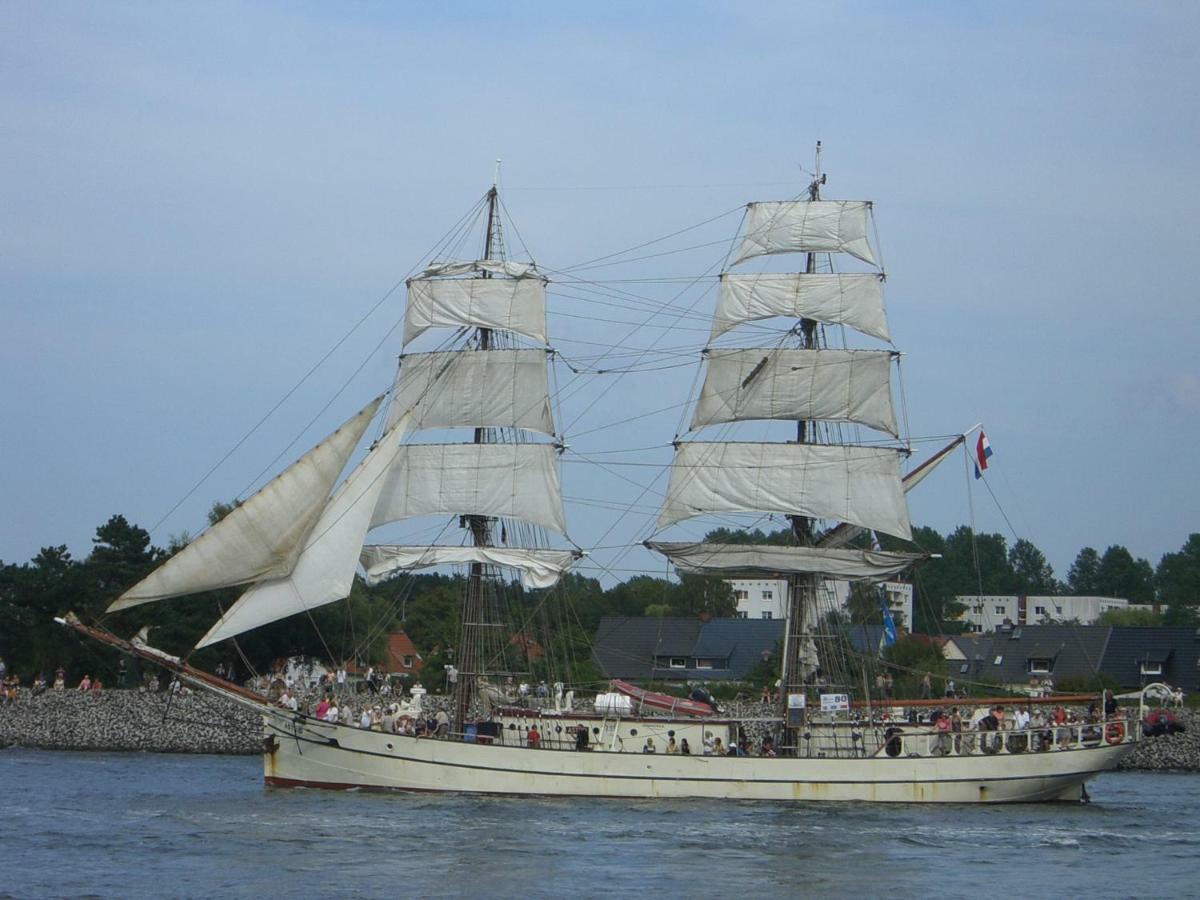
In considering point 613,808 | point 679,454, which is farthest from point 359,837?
point 679,454

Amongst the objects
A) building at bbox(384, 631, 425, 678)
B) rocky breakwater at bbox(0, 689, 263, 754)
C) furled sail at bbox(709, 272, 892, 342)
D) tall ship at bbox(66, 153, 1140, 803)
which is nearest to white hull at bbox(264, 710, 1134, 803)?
tall ship at bbox(66, 153, 1140, 803)

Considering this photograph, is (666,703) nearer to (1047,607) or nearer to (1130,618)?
(1130,618)

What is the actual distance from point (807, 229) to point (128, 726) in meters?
31.4

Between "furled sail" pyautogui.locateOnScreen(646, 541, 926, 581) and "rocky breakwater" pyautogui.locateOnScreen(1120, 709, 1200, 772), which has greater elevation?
"furled sail" pyautogui.locateOnScreen(646, 541, 926, 581)

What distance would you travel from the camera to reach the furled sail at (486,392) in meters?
56.6

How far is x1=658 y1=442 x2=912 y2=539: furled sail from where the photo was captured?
57312 millimetres

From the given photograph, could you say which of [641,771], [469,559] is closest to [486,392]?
[469,559]

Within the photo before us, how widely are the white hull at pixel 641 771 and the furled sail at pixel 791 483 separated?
31.7ft

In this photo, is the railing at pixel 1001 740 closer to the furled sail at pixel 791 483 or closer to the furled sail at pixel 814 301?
the furled sail at pixel 791 483

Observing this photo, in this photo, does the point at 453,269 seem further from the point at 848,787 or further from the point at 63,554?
the point at 63,554

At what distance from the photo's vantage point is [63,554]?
78.7 meters

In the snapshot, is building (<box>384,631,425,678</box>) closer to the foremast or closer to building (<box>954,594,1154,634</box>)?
the foremast

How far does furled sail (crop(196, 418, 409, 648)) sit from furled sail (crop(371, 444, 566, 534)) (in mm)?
3578

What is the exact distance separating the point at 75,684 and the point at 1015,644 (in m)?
51.6
